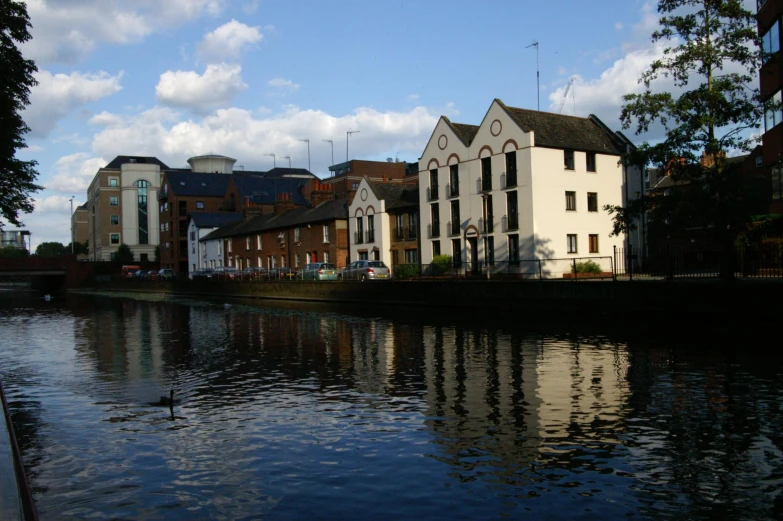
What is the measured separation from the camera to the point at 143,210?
451 feet

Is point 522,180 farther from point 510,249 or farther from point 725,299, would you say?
point 725,299

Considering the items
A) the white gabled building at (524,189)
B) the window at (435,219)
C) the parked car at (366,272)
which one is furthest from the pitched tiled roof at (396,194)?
the parked car at (366,272)

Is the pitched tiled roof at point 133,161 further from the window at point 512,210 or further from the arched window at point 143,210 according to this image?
the window at point 512,210

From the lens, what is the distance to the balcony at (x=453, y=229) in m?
50.9

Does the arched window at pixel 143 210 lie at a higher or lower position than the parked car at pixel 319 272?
higher

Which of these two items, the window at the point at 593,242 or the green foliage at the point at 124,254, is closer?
the window at the point at 593,242

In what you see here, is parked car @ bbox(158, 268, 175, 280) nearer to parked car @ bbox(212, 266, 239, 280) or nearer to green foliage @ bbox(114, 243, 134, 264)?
parked car @ bbox(212, 266, 239, 280)

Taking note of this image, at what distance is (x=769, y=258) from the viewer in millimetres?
25156

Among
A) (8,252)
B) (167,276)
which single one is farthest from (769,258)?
(8,252)

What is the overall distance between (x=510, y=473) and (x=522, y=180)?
3951cm

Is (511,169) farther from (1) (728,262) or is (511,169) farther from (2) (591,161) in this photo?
(1) (728,262)

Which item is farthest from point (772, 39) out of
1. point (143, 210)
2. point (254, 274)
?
point (143, 210)

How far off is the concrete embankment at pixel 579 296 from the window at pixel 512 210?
11.2 metres

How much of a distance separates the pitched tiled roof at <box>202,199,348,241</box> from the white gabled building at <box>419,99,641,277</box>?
14661 mm
